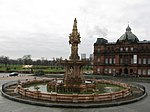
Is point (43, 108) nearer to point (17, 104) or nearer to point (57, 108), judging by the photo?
point (57, 108)

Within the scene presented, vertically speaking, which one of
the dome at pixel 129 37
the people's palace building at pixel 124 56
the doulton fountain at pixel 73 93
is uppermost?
the dome at pixel 129 37

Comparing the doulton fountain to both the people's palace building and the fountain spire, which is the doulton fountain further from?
the people's palace building

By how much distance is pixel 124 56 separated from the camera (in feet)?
236

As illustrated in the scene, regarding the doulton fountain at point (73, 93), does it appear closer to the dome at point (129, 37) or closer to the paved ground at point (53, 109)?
the paved ground at point (53, 109)

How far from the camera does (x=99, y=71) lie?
77250 mm

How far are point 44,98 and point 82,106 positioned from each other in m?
4.67

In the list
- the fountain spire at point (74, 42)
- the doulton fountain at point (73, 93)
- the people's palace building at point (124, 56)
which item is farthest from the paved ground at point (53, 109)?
the people's palace building at point (124, 56)

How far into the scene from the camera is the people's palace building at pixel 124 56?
227 ft

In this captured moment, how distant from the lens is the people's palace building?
6906cm

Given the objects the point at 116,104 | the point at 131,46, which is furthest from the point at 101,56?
the point at 116,104

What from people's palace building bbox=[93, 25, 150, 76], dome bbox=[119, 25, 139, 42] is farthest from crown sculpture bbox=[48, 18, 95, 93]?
dome bbox=[119, 25, 139, 42]

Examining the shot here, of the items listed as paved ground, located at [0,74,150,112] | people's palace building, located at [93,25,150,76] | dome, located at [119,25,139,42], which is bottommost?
paved ground, located at [0,74,150,112]

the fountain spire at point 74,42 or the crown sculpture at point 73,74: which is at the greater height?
the fountain spire at point 74,42

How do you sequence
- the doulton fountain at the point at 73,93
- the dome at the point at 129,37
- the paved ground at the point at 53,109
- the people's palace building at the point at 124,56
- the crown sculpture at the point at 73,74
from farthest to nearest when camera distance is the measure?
1. the dome at the point at 129,37
2. the people's palace building at the point at 124,56
3. the crown sculpture at the point at 73,74
4. the doulton fountain at the point at 73,93
5. the paved ground at the point at 53,109
